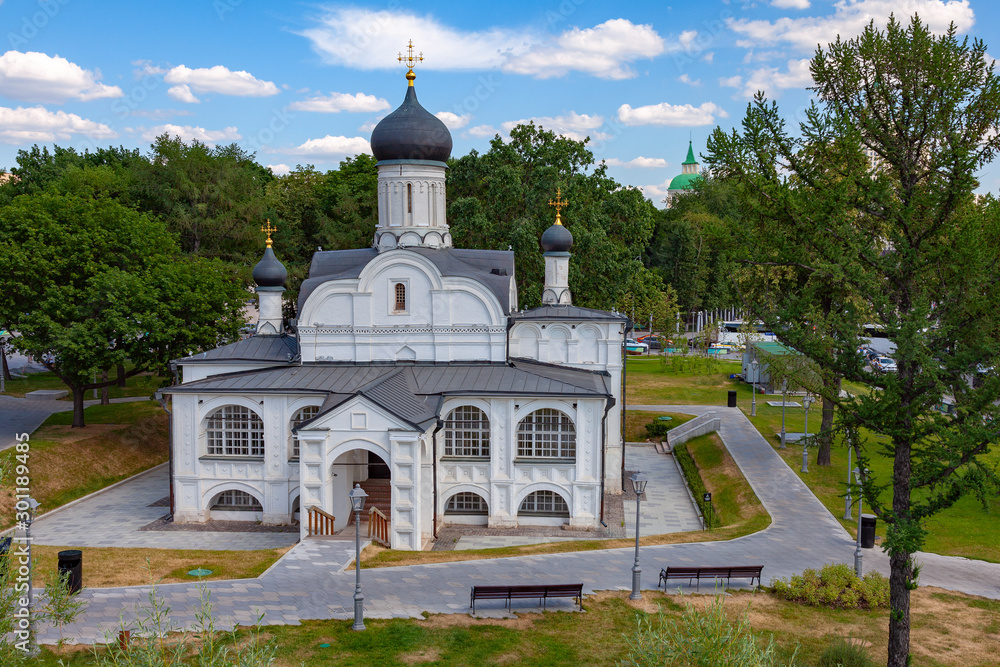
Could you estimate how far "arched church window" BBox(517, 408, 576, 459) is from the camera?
24891 mm

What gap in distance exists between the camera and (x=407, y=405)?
23.4 meters

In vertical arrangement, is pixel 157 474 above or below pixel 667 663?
below

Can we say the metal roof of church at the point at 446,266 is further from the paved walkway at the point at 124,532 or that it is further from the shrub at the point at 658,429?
the shrub at the point at 658,429

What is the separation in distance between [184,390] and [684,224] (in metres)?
56.6

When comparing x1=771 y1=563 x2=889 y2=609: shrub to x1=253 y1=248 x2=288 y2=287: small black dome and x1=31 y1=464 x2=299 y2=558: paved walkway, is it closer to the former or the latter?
x1=31 y1=464 x2=299 y2=558: paved walkway

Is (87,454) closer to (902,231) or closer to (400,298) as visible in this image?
(400,298)

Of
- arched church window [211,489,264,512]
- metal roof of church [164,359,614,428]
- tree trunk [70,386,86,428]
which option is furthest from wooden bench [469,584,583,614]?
tree trunk [70,386,86,428]

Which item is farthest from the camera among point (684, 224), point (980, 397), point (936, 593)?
point (684, 224)

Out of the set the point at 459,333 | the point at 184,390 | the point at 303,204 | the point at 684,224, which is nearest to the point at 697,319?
the point at 684,224

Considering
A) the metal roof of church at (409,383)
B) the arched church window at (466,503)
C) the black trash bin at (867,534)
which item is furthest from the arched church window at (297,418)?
the black trash bin at (867,534)

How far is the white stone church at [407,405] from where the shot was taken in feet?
75.6

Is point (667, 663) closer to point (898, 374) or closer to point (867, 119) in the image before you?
point (898, 374)

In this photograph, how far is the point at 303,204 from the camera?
53688 mm

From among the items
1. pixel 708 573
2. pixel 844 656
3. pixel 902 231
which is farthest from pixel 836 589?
pixel 902 231
